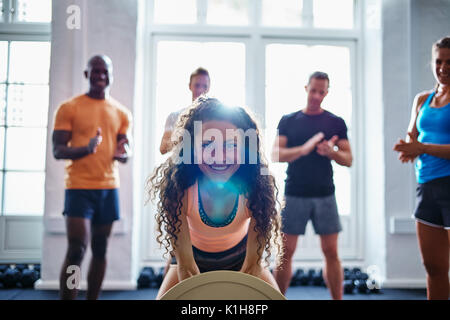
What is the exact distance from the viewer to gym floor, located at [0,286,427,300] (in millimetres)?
534

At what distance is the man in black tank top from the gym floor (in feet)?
0.20

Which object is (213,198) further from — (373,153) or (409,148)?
(373,153)

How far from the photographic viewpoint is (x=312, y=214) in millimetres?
1075

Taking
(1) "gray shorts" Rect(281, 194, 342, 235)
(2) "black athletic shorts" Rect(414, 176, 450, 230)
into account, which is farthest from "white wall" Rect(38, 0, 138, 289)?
(2) "black athletic shorts" Rect(414, 176, 450, 230)

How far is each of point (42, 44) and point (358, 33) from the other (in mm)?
713

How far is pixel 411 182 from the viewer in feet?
3.21

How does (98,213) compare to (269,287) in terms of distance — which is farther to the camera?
(98,213)

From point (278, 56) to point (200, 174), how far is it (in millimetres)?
501

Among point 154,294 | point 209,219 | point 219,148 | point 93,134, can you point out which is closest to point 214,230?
point 209,219

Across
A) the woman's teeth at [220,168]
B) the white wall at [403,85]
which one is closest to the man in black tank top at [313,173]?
the white wall at [403,85]

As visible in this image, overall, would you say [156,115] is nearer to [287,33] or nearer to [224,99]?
[287,33]

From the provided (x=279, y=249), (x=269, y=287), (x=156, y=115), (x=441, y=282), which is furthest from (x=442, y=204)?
(x=156, y=115)

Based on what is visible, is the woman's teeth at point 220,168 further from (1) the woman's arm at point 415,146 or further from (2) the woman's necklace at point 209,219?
(1) the woman's arm at point 415,146

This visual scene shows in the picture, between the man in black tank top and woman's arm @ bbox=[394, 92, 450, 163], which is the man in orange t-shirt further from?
woman's arm @ bbox=[394, 92, 450, 163]
